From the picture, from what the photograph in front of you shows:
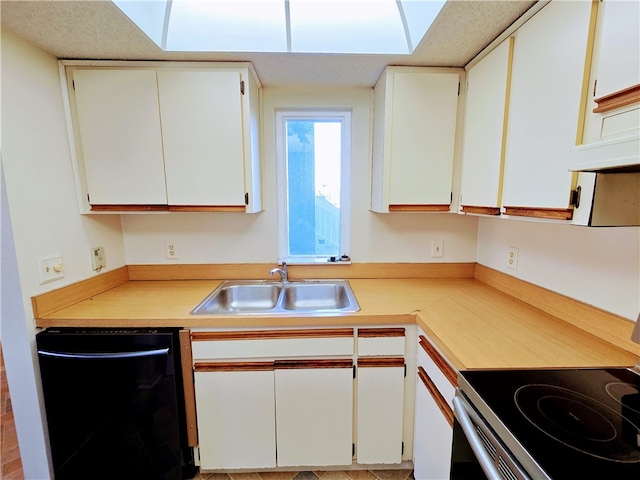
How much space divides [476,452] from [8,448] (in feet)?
8.71

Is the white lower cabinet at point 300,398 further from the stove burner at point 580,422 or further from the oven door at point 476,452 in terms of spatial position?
the stove burner at point 580,422

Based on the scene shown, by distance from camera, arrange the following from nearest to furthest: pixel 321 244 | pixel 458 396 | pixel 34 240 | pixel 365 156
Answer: pixel 458 396
pixel 34 240
pixel 365 156
pixel 321 244

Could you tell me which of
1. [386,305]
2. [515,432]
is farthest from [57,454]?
[515,432]

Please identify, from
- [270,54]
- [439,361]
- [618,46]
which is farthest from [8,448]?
[618,46]

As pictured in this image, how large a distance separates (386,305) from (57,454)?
1757 mm

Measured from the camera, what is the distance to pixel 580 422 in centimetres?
70

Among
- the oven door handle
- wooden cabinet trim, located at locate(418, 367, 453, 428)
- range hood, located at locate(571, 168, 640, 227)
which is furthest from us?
wooden cabinet trim, located at locate(418, 367, 453, 428)

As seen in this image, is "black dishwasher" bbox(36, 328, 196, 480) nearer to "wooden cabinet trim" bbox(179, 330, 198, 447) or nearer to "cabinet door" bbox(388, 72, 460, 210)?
"wooden cabinet trim" bbox(179, 330, 198, 447)

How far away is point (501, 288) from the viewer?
1640 mm

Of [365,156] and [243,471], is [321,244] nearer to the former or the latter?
[365,156]

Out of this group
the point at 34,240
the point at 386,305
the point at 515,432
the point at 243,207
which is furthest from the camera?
the point at 243,207

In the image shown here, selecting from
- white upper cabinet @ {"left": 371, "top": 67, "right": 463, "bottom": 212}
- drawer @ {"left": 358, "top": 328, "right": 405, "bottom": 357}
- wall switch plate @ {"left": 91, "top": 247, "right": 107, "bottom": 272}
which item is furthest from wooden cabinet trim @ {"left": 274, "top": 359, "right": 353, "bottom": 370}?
wall switch plate @ {"left": 91, "top": 247, "right": 107, "bottom": 272}

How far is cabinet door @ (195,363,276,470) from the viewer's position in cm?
136

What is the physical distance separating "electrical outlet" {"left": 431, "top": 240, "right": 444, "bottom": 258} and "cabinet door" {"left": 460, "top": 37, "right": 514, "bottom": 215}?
0.43 m
